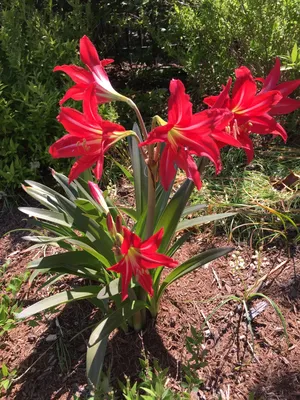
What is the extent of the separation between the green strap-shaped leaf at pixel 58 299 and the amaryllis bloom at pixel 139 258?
45 cm

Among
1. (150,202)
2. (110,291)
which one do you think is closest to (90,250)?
(110,291)

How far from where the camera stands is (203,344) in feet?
6.48

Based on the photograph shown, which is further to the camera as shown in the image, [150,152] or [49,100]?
[49,100]

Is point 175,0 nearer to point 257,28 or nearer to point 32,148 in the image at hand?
point 257,28

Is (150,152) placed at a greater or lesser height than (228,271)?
greater

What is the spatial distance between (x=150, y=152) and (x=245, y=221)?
53.1 inches

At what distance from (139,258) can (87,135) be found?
40 centimetres

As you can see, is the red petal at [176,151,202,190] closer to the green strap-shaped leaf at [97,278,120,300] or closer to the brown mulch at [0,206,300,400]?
the green strap-shaped leaf at [97,278,120,300]

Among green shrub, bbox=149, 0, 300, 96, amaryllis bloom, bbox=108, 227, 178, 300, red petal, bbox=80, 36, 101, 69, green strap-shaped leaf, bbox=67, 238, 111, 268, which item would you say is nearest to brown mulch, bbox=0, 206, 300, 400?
green strap-shaped leaf, bbox=67, 238, 111, 268

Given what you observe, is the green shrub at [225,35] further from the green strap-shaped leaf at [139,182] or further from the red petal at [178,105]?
the red petal at [178,105]

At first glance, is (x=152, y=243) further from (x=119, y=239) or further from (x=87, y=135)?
(x=87, y=135)

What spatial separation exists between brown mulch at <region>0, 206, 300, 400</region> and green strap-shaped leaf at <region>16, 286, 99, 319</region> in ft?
1.13

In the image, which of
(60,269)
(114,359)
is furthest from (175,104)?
(114,359)

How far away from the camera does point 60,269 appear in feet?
6.00
